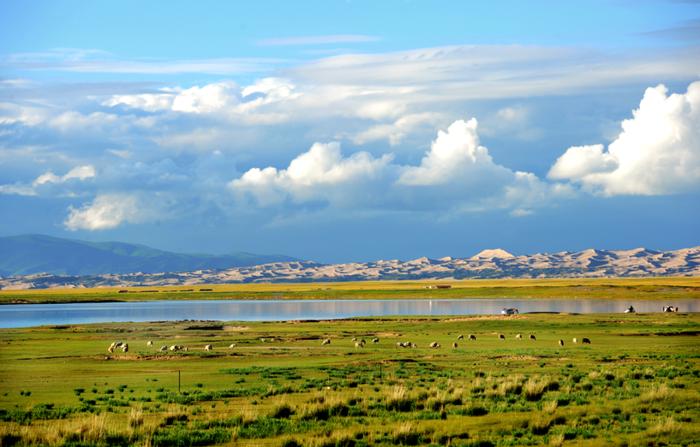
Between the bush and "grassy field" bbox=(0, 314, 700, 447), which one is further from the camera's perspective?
"grassy field" bbox=(0, 314, 700, 447)

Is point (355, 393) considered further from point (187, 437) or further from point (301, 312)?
point (301, 312)

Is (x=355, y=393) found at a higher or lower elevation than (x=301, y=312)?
higher

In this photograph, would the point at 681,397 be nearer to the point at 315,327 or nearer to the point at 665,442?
the point at 665,442

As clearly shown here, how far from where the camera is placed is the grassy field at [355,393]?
87.7ft

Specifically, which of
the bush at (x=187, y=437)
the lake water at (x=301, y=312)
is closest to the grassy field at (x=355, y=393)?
the bush at (x=187, y=437)

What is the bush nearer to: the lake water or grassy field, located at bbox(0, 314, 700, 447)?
grassy field, located at bbox(0, 314, 700, 447)

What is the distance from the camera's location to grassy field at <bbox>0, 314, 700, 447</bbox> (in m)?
26.7

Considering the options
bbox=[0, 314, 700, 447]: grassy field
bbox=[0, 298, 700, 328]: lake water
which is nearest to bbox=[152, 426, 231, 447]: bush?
bbox=[0, 314, 700, 447]: grassy field

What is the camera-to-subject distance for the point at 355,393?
3603 cm

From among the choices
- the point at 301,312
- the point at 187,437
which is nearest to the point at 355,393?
the point at 187,437

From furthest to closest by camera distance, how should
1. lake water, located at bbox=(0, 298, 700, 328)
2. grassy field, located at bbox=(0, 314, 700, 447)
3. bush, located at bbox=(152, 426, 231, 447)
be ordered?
lake water, located at bbox=(0, 298, 700, 328) → grassy field, located at bbox=(0, 314, 700, 447) → bush, located at bbox=(152, 426, 231, 447)

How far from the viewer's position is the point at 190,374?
4591 cm

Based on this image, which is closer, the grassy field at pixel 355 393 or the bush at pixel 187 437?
the bush at pixel 187 437

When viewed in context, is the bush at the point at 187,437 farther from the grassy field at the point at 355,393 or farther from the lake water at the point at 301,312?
the lake water at the point at 301,312
